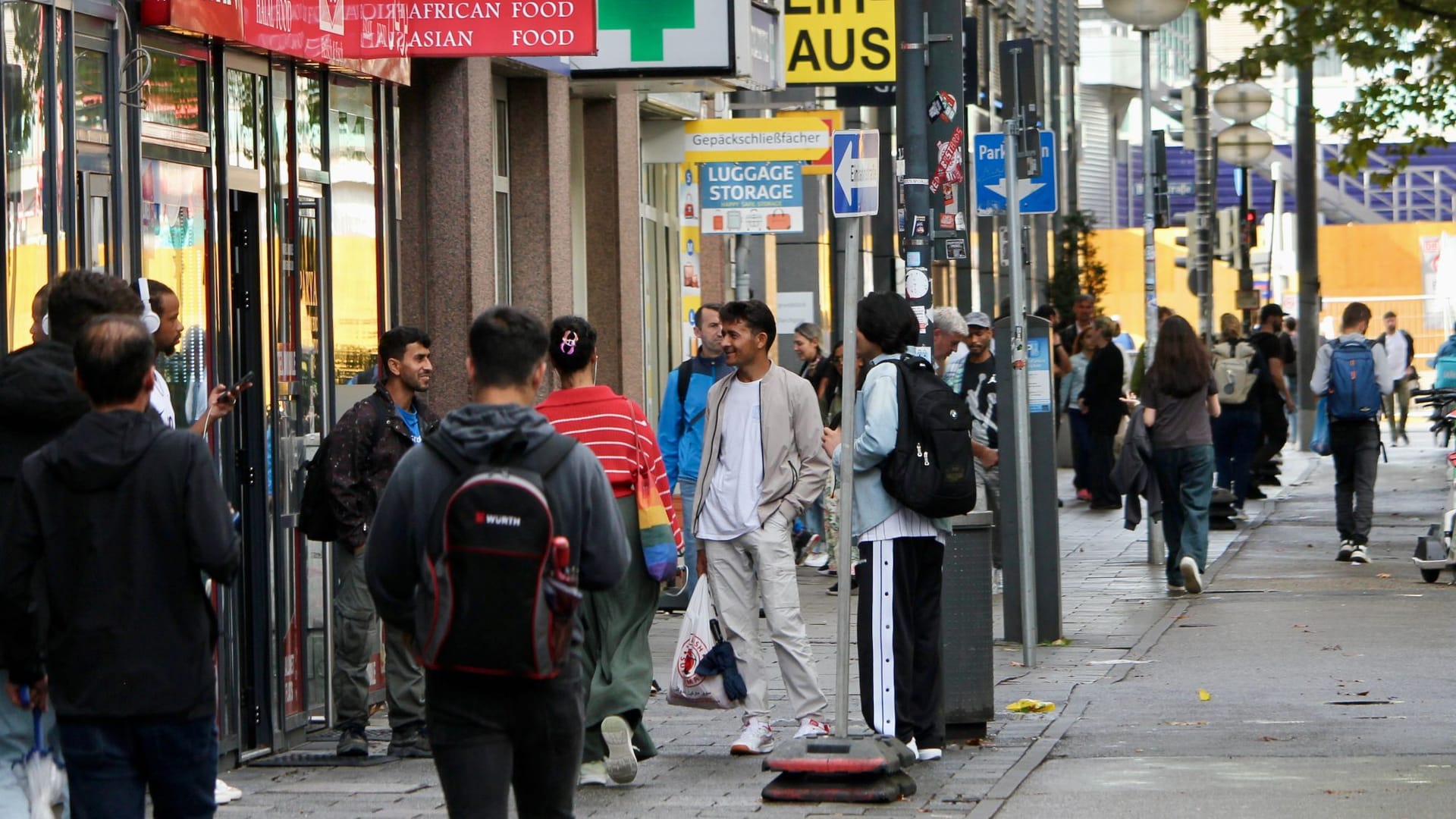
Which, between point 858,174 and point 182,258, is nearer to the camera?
point 182,258

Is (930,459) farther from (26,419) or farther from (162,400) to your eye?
(26,419)

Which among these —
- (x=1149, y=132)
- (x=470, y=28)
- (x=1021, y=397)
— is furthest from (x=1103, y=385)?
(x=470, y=28)

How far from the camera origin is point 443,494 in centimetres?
500

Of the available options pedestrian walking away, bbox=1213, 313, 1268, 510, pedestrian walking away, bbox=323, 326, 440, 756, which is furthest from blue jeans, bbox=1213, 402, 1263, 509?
pedestrian walking away, bbox=323, 326, 440, 756

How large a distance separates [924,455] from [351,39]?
336 centimetres

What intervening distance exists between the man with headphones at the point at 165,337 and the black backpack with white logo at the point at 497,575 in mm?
2574

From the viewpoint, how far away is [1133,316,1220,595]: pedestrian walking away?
1524cm

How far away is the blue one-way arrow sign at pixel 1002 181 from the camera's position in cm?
1216

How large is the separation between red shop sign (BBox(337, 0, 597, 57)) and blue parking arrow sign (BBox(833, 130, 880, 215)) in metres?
1.26

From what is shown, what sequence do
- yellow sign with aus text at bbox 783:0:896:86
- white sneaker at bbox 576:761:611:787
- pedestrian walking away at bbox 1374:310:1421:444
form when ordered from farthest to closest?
pedestrian walking away at bbox 1374:310:1421:444
yellow sign with aus text at bbox 783:0:896:86
white sneaker at bbox 576:761:611:787

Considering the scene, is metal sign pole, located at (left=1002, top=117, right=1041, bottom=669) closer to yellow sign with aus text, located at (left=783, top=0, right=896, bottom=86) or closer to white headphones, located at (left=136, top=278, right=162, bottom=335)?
white headphones, located at (left=136, top=278, right=162, bottom=335)

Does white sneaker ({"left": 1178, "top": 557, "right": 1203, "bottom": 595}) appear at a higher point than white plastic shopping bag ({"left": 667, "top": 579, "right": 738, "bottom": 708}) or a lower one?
lower

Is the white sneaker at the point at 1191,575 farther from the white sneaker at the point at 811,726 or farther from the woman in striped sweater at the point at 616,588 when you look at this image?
the woman in striped sweater at the point at 616,588

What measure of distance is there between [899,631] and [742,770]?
2.68 ft
